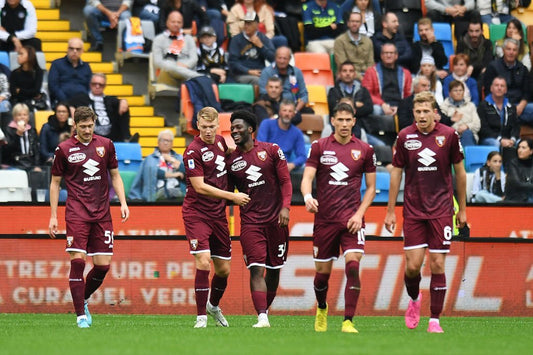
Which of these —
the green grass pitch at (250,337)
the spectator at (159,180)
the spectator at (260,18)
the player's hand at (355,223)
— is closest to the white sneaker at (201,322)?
the green grass pitch at (250,337)

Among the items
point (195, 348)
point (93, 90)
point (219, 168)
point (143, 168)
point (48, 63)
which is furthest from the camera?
point (48, 63)

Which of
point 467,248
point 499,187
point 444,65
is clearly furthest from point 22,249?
point 444,65

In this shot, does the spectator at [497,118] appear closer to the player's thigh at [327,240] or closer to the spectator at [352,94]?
the spectator at [352,94]

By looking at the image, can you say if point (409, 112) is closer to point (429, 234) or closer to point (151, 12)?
point (151, 12)

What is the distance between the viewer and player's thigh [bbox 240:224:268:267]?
1370cm

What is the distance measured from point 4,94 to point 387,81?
6350mm

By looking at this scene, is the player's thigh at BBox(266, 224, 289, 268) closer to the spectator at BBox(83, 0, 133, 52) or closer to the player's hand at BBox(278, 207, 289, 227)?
the player's hand at BBox(278, 207, 289, 227)

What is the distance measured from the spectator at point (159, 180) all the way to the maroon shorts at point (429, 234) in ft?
18.5

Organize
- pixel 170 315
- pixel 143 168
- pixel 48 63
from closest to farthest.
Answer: pixel 170 315 → pixel 143 168 → pixel 48 63

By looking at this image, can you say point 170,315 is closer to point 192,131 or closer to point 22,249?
point 22,249

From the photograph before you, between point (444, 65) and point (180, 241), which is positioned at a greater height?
point (444, 65)

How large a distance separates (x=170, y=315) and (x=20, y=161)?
3.85m

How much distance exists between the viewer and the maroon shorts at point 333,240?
43.0 feet

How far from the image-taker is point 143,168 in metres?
18.3
